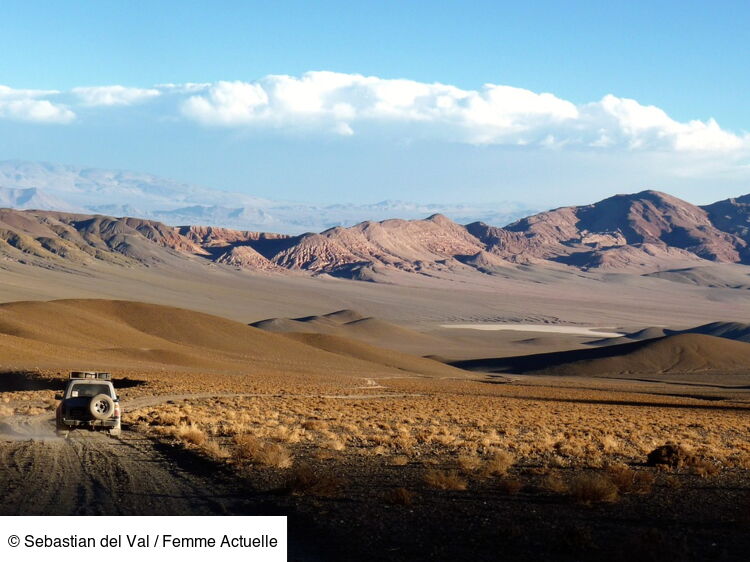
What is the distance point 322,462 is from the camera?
16.6 metres

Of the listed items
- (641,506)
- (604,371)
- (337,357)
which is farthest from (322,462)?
(604,371)

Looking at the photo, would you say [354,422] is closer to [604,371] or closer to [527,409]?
[527,409]

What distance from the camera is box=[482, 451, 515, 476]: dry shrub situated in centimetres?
1524

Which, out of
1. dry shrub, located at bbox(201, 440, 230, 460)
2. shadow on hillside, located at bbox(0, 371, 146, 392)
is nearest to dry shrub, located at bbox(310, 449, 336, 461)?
dry shrub, located at bbox(201, 440, 230, 460)

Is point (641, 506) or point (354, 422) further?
point (354, 422)

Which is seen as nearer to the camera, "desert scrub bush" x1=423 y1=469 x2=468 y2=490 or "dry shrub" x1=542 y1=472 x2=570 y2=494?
"dry shrub" x1=542 y1=472 x2=570 y2=494

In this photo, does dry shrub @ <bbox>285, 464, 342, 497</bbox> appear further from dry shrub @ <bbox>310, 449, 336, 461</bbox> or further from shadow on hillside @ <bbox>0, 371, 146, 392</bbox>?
shadow on hillside @ <bbox>0, 371, 146, 392</bbox>

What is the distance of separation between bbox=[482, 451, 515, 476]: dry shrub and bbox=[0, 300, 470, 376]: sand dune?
128 feet

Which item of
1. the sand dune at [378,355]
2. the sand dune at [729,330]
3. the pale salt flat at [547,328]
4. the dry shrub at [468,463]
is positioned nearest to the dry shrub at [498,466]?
the dry shrub at [468,463]

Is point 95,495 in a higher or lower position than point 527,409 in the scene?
higher

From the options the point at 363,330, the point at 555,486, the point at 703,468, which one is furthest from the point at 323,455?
the point at 363,330

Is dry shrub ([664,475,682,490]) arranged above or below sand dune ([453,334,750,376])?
above

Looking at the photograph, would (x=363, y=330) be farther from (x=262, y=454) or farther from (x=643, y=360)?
(x=262, y=454)

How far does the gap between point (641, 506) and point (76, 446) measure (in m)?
10.9
